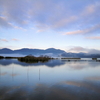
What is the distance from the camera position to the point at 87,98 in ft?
22.3

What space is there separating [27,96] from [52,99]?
188 centimetres

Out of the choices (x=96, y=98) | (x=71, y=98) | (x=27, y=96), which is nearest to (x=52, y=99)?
(x=71, y=98)

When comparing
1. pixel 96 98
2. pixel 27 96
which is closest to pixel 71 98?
pixel 96 98

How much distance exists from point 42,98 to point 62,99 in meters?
1.40

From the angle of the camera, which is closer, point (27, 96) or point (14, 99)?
→ point (14, 99)

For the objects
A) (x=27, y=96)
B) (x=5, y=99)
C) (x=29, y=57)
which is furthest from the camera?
(x=29, y=57)

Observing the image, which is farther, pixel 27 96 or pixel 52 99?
pixel 27 96

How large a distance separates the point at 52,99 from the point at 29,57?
46.1 m

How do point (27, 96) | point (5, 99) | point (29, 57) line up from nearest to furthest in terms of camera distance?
point (5, 99) → point (27, 96) → point (29, 57)

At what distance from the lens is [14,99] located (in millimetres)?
6406

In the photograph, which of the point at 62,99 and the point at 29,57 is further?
the point at 29,57

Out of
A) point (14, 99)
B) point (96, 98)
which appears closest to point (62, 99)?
point (96, 98)

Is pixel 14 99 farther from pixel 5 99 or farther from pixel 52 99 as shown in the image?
pixel 52 99

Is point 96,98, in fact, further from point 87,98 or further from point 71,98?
point 71,98
